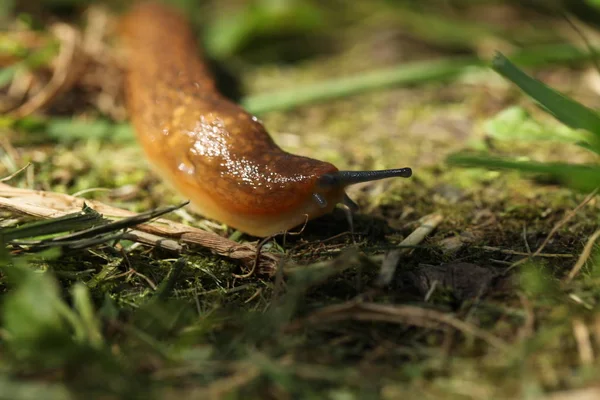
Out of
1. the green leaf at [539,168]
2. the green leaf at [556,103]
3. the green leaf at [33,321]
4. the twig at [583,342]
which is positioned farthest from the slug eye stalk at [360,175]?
the green leaf at [33,321]

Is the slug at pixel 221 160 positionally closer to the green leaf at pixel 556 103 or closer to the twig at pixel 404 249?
the twig at pixel 404 249

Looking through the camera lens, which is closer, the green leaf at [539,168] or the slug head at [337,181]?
the green leaf at [539,168]

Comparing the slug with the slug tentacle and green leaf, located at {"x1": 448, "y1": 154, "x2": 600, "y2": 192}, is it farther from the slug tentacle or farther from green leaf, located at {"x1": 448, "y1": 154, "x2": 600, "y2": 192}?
green leaf, located at {"x1": 448, "y1": 154, "x2": 600, "y2": 192}

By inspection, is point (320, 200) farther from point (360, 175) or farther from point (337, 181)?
point (360, 175)

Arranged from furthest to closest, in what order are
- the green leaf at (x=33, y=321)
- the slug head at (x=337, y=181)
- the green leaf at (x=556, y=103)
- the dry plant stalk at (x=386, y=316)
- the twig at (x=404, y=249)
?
the slug head at (x=337, y=181), the green leaf at (x=556, y=103), the twig at (x=404, y=249), the dry plant stalk at (x=386, y=316), the green leaf at (x=33, y=321)

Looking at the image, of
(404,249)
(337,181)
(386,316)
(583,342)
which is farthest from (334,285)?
(583,342)

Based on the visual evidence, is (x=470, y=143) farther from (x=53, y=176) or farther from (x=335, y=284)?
(x=53, y=176)
